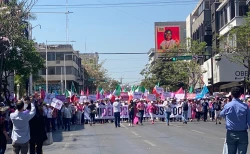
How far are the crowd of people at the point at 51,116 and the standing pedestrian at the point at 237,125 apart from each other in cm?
104

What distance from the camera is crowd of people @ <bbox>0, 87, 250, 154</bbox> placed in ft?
38.8

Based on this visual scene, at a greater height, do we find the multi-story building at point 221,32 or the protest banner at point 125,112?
the multi-story building at point 221,32

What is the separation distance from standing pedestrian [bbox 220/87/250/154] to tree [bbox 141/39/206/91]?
50.3m

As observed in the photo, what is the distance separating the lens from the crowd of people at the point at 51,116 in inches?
465

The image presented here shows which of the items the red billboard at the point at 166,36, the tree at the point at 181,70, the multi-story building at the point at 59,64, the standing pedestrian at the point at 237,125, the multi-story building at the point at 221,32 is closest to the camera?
the standing pedestrian at the point at 237,125

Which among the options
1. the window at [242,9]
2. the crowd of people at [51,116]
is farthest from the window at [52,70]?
the crowd of people at [51,116]

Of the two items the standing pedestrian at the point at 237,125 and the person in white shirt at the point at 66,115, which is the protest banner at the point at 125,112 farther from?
the standing pedestrian at the point at 237,125

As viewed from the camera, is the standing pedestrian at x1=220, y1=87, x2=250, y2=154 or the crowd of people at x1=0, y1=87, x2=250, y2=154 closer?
the standing pedestrian at x1=220, y1=87, x2=250, y2=154

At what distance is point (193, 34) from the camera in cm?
8075

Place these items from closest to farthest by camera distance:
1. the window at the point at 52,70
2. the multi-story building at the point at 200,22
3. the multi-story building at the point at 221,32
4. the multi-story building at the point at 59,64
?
the multi-story building at the point at 221,32 → the multi-story building at the point at 200,22 → the multi-story building at the point at 59,64 → the window at the point at 52,70

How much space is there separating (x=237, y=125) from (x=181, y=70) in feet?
182

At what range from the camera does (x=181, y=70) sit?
65375 millimetres

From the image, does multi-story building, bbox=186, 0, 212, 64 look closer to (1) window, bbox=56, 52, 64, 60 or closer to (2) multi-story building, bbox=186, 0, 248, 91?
(2) multi-story building, bbox=186, 0, 248, 91

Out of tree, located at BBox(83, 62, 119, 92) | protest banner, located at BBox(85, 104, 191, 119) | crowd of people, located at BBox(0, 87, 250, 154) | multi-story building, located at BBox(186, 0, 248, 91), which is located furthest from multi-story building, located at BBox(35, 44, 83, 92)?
crowd of people, located at BBox(0, 87, 250, 154)
